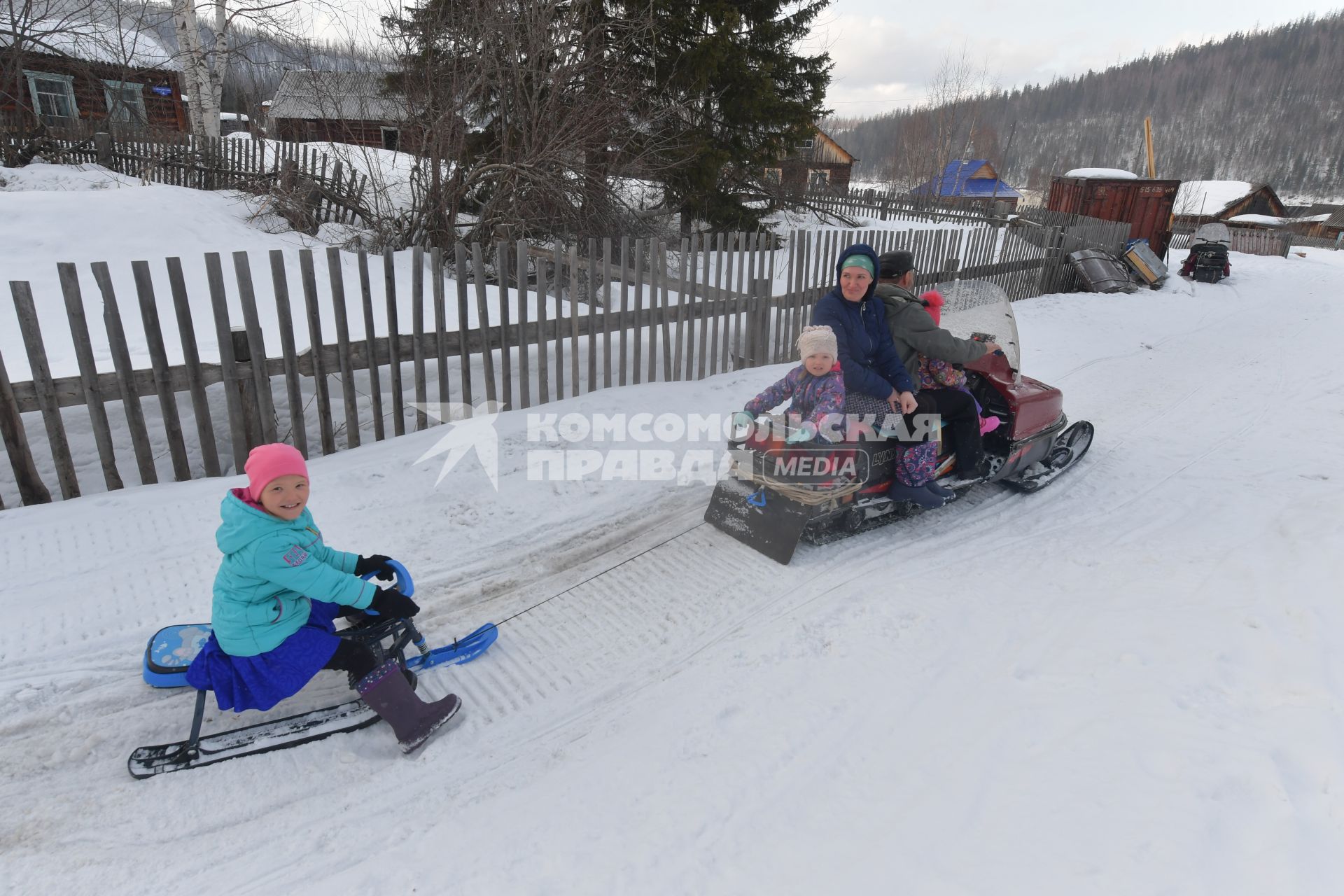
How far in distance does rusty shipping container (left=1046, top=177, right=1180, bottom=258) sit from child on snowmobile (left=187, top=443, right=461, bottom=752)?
69.8 ft

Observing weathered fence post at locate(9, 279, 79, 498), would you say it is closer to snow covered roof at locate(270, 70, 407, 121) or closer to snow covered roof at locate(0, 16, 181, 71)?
snow covered roof at locate(270, 70, 407, 121)

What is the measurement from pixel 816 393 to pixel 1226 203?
6163 centimetres

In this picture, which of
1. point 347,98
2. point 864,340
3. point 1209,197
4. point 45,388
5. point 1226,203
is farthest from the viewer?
point 1209,197

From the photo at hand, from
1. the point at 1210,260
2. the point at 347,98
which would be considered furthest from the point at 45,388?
the point at 1210,260

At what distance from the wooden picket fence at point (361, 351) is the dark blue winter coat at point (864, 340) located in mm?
2304

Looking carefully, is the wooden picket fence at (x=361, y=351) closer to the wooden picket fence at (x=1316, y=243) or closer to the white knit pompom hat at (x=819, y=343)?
the white knit pompom hat at (x=819, y=343)

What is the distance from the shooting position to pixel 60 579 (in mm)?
3443

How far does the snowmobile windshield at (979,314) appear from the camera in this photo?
498 centimetres

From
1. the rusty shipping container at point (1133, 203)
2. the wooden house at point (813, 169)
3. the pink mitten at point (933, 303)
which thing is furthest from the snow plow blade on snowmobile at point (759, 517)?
the rusty shipping container at point (1133, 203)

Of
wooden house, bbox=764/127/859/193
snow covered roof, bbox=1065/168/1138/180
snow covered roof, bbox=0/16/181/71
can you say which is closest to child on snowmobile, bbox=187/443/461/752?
wooden house, bbox=764/127/859/193

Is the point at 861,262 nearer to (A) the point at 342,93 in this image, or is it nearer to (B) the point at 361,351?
(B) the point at 361,351

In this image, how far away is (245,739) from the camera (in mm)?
2645

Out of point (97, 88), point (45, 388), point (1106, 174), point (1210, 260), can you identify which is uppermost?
point (97, 88)

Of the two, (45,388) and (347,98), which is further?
(347,98)
